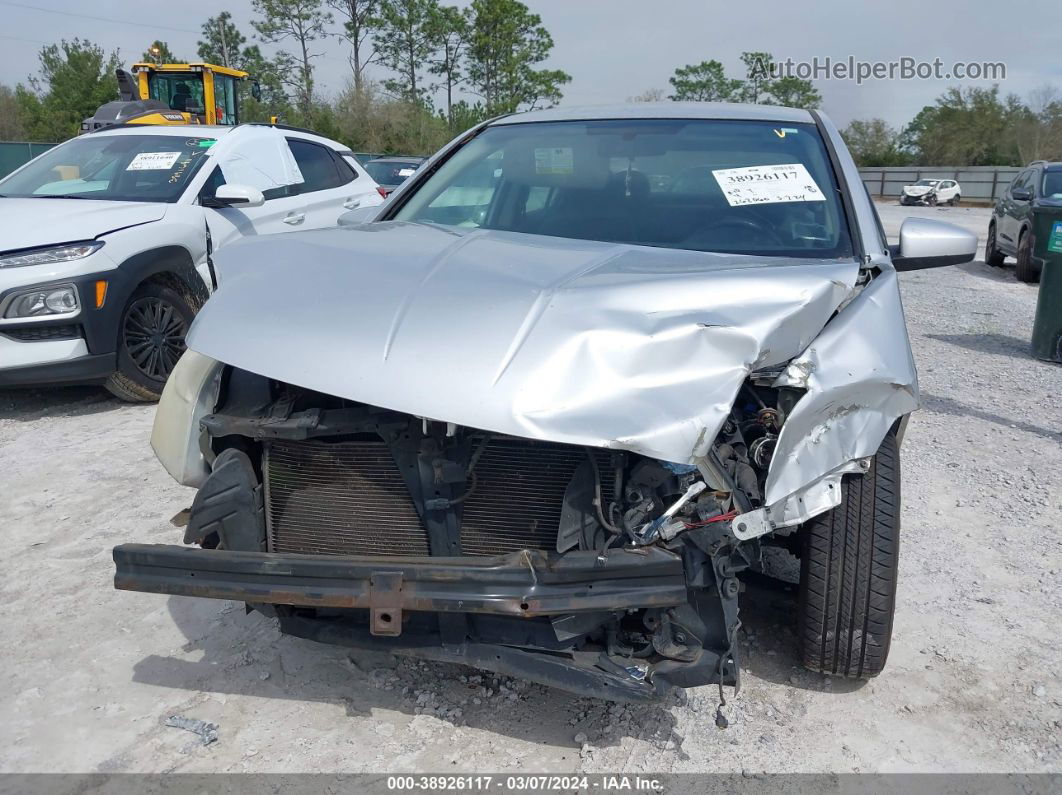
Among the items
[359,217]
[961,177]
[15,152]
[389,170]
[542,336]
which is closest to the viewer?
[542,336]

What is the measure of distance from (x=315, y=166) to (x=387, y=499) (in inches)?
226

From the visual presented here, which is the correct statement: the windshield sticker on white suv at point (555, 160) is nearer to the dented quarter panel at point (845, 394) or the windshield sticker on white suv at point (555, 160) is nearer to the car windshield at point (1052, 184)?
the dented quarter panel at point (845, 394)

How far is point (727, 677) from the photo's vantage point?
221 centimetres

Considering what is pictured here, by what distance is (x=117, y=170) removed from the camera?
630cm

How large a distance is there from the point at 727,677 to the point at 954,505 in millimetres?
2489

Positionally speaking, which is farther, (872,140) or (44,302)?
(872,140)

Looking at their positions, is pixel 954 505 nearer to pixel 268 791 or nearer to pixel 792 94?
pixel 268 791

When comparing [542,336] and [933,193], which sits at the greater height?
[542,336]

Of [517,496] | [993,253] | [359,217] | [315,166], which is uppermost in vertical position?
[315,166]

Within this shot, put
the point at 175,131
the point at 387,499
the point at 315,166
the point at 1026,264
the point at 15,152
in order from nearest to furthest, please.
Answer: the point at 387,499, the point at 175,131, the point at 315,166, the point at 1026,264, the point at 15,152

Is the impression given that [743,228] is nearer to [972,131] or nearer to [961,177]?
[961,177]

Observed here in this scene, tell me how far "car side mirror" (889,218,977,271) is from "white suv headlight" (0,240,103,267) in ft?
14.8

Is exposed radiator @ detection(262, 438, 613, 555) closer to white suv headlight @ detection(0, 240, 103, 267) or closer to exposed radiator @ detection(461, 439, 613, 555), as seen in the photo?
exposed radiator @ detection(461, 439, 613, 555)

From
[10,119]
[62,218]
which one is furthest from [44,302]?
[10,119]
